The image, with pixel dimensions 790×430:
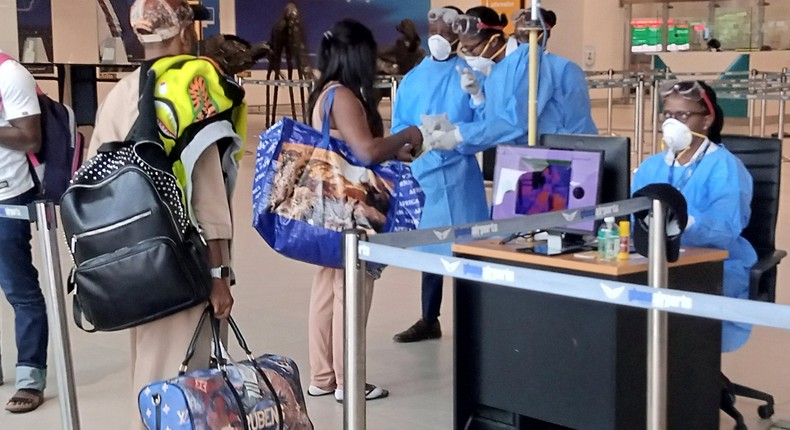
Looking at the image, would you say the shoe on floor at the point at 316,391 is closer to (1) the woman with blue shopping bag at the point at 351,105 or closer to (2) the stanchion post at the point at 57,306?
(1) the woman with blue shopping bag at the point at 351,105

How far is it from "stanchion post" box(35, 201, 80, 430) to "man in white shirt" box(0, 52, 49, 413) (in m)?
0.58

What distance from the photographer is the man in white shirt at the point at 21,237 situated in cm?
385

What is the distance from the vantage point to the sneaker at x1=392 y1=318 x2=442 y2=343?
16.9 feet

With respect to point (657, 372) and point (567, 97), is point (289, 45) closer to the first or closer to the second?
point (567, 97)

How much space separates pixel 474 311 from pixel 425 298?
1611 mm

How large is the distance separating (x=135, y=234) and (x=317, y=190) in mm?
1263

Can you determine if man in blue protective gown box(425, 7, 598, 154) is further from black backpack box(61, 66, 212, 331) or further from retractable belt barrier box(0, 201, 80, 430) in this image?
black backpack box(61, 66, 212, 331)

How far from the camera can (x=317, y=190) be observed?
385cm

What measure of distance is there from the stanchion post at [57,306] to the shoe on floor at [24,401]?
0.80 metres

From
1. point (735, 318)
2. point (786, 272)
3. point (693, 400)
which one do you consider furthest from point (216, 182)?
point (786, 272)

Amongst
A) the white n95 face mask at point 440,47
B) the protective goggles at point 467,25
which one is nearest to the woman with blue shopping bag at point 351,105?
the white n95 face mask at point 440,47

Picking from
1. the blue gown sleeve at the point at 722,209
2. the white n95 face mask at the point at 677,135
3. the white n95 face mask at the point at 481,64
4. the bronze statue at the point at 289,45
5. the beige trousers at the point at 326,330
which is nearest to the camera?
the blue gown sleeve at the point at 722,209

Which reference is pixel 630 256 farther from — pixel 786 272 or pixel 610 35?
pixel 610 35

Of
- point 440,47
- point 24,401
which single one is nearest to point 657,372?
point 440,47
